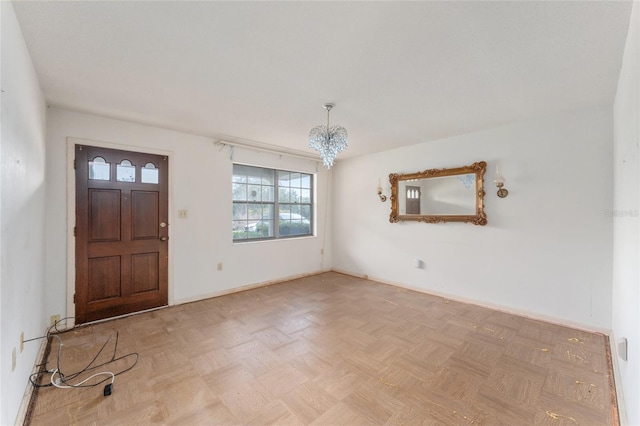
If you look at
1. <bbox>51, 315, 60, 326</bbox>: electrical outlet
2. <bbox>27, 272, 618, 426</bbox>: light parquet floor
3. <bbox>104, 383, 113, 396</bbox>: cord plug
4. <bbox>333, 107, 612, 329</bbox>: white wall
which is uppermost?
<bbox>333, 107, 612, 329</bbox>: white wall

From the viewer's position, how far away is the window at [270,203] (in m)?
4.24

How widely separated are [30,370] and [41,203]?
1.43m

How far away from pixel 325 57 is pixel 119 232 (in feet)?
9.71

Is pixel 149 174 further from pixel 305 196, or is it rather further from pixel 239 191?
pixel 305 196

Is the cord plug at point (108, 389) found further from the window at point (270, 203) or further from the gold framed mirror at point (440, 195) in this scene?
the gold framed mirror at point (440, 195)

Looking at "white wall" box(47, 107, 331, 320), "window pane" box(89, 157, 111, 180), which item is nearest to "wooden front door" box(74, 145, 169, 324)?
"window pane" box(89, 157, 111, 180)

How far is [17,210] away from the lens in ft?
5.30

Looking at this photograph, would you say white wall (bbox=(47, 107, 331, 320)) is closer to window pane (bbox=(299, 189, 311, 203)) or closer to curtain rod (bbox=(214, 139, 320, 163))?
curtain rod (bbox=(214, 139, 320, 163))

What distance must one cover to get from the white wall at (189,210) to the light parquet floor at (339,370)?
1.95ft

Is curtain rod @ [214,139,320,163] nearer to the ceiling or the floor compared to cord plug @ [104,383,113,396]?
nearer to the ceiling

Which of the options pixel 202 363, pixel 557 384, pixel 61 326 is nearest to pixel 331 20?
pixel 202 363

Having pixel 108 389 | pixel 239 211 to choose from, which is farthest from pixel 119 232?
pixel 108 389

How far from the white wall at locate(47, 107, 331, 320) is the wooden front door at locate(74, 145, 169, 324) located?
4.2 inches

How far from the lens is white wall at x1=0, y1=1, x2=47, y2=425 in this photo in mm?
1334
